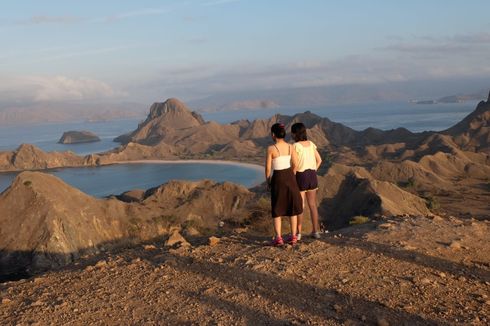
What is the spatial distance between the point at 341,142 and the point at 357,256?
111m

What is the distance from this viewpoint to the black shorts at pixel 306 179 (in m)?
7.68

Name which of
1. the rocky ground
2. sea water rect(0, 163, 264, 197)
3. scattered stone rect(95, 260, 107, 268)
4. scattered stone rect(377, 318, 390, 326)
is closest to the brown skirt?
the rocky ground

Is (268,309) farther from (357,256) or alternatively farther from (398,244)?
(398,244)

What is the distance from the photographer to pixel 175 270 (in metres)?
7.01

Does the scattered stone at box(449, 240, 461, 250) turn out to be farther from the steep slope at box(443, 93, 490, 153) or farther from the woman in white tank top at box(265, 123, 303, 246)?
the steep slope at box(443, 93, 490, 153)

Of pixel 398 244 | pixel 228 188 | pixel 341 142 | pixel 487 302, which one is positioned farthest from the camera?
pixel 341 142

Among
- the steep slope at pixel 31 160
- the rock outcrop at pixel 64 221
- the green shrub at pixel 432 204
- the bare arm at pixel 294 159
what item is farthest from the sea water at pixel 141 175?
the bare arm at pixel 294 159

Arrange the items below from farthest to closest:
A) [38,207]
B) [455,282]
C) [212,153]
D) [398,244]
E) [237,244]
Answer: [212,153], [38,207], [237,244], [398,244], [455,282]

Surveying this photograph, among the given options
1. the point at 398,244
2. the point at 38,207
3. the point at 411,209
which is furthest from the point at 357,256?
the point at 411,209

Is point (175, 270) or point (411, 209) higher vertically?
point (175, 270)

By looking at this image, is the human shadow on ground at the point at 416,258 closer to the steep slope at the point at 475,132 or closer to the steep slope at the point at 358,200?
the steep slope at the point at 358,200

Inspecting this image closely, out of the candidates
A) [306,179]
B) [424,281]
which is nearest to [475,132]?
[306,179]

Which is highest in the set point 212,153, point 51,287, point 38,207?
point 51,287

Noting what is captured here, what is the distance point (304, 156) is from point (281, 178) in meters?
0.60
